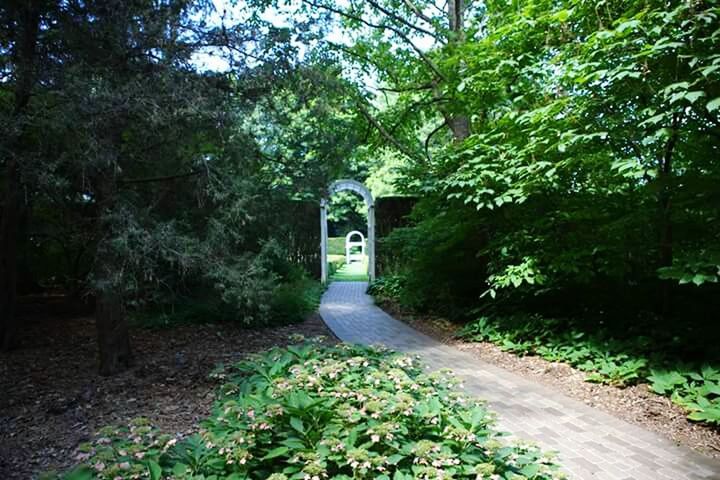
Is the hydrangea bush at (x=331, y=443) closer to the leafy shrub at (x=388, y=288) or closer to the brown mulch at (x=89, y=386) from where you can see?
the brown mulch at (x=89, y=386)

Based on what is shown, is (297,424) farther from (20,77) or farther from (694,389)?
(20,77)

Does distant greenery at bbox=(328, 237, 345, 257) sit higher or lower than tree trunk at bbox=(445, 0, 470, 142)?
lower

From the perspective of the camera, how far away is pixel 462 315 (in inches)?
251

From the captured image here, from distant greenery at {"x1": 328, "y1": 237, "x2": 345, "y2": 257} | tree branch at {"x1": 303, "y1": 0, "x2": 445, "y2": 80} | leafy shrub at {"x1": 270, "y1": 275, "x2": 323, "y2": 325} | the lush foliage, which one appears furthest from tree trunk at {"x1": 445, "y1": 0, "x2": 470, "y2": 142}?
distant greenery at {"x1": 328, "y1": 237, "x2": 345, "y2": 257}

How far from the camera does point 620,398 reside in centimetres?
345

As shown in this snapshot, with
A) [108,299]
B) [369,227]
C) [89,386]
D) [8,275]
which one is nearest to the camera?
[89,386]

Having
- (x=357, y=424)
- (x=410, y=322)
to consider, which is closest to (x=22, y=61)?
(x=357, y=424)

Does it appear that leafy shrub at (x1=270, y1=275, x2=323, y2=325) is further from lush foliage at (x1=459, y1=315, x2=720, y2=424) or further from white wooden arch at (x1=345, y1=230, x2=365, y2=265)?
white wooden arch at (x1=345, y1=230, x2=365, y2=265)

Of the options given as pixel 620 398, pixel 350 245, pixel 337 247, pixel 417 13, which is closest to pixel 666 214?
pixel 620 398

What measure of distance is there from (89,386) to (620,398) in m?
4.33

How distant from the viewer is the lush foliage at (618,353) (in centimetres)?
319

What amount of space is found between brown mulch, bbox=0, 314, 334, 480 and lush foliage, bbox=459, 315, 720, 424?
7.66ft

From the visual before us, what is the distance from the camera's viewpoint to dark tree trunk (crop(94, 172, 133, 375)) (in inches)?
131

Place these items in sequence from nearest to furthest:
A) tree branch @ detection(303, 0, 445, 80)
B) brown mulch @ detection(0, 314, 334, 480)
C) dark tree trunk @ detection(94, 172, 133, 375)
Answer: brown mulch @ detection(0, 314, 334, 480)
dark tree trunk @ detection(94, 172, 133, 375)
tree branch @ detection(303, 0, 445, 80)
